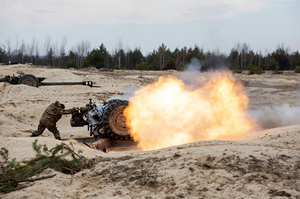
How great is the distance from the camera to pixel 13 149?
6793mm

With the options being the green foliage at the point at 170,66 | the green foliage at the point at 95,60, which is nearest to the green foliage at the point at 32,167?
the green foliage at the point at 95,60

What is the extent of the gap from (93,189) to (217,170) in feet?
7.25

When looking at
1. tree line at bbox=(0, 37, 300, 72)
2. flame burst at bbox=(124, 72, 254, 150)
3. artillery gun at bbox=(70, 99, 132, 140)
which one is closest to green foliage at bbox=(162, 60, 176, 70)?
tree line at bbox=(0, 37, 300, 72)

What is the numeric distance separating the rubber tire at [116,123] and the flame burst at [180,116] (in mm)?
225

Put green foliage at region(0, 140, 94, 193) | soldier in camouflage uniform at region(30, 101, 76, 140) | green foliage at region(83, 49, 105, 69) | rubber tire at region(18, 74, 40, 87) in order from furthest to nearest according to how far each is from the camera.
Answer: green foliage at region(83, 49, 105, 69) < rubber tire at region(18, 74, 40, 87) < soldier in camouflage uniform at region(30, 101, 76, 140) < green foliage at region(0, 140, 94, 193)

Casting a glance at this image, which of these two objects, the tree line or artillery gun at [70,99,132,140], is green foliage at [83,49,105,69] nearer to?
the tree line

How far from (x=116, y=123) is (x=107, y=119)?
34 cm

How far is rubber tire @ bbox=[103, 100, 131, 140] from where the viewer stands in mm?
9070

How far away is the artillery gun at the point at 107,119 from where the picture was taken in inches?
358

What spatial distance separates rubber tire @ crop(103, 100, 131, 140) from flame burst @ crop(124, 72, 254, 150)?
0.23 meters

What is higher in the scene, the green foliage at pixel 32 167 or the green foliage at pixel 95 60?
the green foliage at pixel 95 60

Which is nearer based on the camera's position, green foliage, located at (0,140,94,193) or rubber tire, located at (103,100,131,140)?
green foliage, located at (0,140,94,193)

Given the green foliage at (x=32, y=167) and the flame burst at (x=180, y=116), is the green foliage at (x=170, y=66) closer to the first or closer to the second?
the flame burst at (x=180, y=116)

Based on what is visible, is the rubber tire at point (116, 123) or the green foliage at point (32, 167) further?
the rubber tire at point (116, 123)
